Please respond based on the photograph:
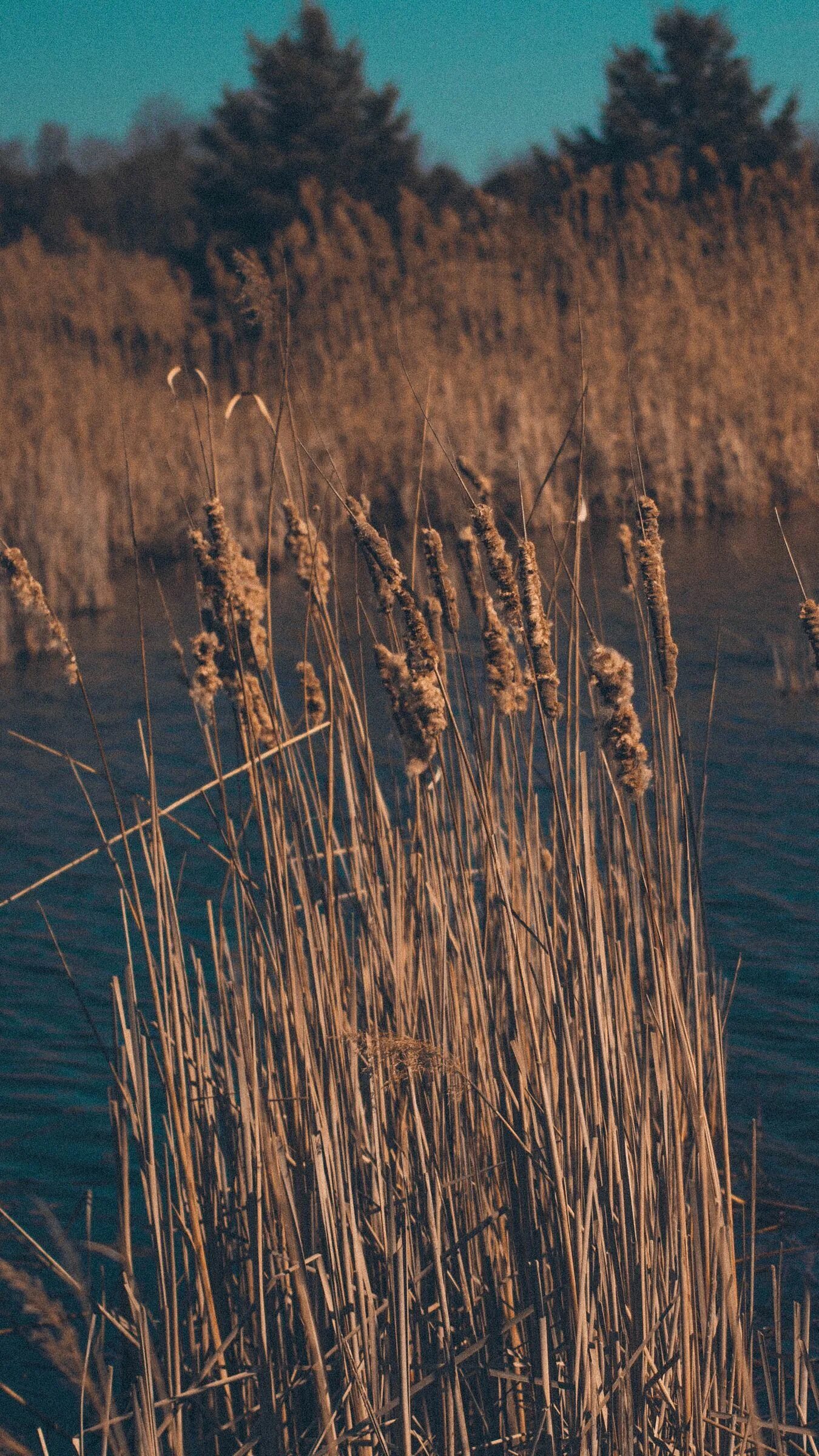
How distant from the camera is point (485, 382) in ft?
38.2

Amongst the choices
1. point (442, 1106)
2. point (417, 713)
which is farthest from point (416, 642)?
point (442, 1106)

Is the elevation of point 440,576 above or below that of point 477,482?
below

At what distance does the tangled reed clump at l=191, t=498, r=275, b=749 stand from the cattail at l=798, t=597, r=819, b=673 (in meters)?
0.66

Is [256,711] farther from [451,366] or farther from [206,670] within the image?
[451,366]

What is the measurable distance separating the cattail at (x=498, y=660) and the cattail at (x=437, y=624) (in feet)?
0.28

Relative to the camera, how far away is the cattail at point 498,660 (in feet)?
5.43

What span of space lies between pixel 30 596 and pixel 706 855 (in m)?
3.70

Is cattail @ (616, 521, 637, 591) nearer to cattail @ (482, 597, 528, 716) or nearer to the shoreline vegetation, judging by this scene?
the shoreline vegetation

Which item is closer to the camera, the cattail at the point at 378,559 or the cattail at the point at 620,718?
the cattail at the point at 620,718

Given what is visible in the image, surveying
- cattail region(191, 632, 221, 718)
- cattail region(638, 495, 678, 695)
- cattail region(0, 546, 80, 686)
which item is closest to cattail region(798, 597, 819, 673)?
cattail region(638, 495, 678, 695)

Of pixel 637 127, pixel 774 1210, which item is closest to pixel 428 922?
pixel 774 1210

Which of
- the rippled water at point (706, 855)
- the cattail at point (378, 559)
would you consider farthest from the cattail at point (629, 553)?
the rippled water at point (706, 855)

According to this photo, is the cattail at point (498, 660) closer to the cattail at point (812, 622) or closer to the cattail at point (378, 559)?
the cattail at point (378, 559)

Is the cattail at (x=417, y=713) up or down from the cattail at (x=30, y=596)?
down
